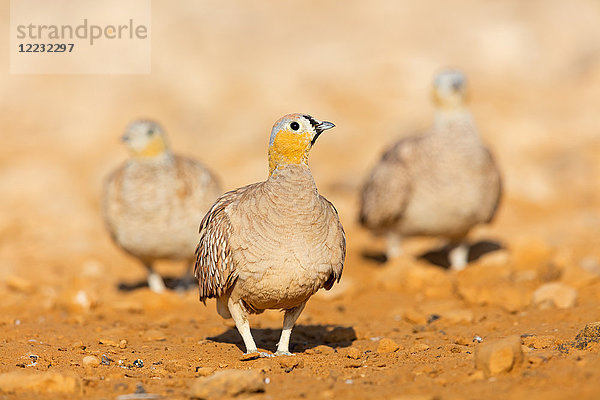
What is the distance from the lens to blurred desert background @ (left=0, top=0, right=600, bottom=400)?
18.8ft

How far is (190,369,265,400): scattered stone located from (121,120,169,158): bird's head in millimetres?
5481

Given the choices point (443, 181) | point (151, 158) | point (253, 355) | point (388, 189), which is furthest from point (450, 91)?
point (253, 355)

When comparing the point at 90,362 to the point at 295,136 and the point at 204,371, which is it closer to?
the point at 204,371

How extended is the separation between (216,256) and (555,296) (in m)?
3.95

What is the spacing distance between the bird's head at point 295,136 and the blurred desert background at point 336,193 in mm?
1610

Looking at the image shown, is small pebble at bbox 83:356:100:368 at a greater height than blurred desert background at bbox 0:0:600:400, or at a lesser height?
lesser

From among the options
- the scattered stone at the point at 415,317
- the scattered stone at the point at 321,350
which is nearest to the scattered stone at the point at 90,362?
the scattered stone at the point at 321,350

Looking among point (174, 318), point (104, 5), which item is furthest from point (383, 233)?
point (104, 5)

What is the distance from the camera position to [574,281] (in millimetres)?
8883

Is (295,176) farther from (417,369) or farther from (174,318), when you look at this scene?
(174,318)

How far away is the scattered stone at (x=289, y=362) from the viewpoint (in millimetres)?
5902

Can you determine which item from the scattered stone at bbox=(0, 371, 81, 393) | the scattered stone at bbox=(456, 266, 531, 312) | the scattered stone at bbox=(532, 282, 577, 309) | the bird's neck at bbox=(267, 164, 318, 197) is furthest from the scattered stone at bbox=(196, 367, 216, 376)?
the scattered stone at bbox=(532, 282, 577, 309)

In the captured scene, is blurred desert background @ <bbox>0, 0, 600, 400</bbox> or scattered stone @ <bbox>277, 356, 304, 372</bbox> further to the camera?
scattered stone @ <bbox>277, 356, 304, 372</bbox>

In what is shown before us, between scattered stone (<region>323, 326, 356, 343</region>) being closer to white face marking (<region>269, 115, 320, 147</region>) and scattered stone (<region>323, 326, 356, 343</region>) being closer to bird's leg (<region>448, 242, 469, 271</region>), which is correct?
white face marking (<region>269, 115, 320, 147</region>)
